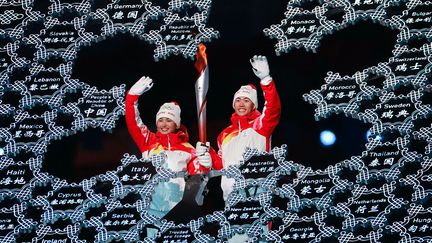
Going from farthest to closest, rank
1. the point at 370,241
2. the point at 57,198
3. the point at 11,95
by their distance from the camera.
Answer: the point at 11,95
the point at 57,198
the point at 370,241

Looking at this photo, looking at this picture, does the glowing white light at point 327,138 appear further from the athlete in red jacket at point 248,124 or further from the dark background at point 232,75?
the athlete in red jacket at point 248,124

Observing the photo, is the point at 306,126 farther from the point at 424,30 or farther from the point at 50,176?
the point at 50,176

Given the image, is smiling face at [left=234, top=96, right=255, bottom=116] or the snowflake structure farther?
smiling face at [left=234, top=96, right=255, bottom=116]

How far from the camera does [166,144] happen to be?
3.37 meters

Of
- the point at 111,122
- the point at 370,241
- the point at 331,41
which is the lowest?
the point at 370,241

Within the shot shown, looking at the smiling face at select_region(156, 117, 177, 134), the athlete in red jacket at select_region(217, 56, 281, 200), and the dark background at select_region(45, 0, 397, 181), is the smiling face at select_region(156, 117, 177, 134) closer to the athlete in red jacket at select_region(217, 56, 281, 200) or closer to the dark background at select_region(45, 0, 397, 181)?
the dark background at select_region(45, 0, 397, 181)

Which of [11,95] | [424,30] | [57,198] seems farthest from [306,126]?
[11,95]

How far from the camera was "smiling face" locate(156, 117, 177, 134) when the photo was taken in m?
3.38

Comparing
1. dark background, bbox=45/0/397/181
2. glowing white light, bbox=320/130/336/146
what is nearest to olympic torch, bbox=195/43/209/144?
dark background, bbox=45/0/397/181

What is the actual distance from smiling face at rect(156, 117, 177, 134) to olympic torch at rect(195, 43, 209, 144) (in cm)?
11

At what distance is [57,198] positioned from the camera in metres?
3.30

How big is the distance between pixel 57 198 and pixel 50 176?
10 centimetres

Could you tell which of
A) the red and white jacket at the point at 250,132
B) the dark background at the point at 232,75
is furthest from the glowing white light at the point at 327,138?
the red and white jacket at the point at 250,132

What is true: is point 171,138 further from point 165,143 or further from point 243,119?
point 243,119
